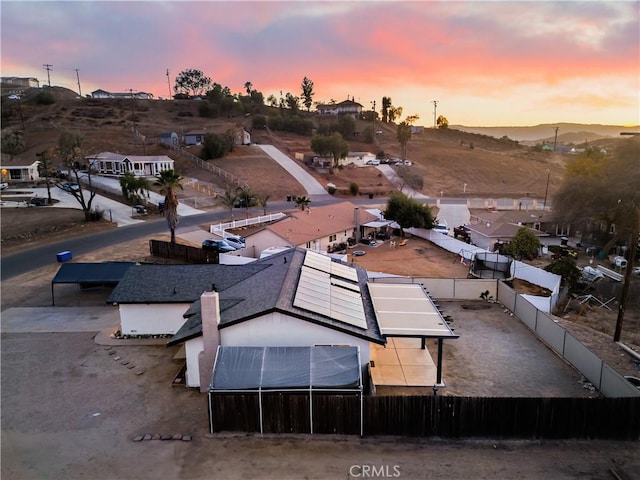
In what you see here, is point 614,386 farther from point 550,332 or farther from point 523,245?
point 523,245

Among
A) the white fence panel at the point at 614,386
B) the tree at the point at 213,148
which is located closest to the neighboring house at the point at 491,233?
the white fence panel at the point at 614,386

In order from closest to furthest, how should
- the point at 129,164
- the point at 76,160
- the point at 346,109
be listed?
the point at 76,160 < the point at 129,164 < the point at 346,109

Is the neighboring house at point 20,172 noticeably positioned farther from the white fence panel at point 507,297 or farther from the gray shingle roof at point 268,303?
the white fence panel at point 507,297

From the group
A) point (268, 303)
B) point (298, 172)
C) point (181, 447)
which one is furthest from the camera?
point (298, 172)

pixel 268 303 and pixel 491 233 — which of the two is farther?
pixel 491 233

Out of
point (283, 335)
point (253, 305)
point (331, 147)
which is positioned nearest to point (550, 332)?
point (283, 335)

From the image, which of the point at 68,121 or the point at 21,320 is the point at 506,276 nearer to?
the point at 21,320
